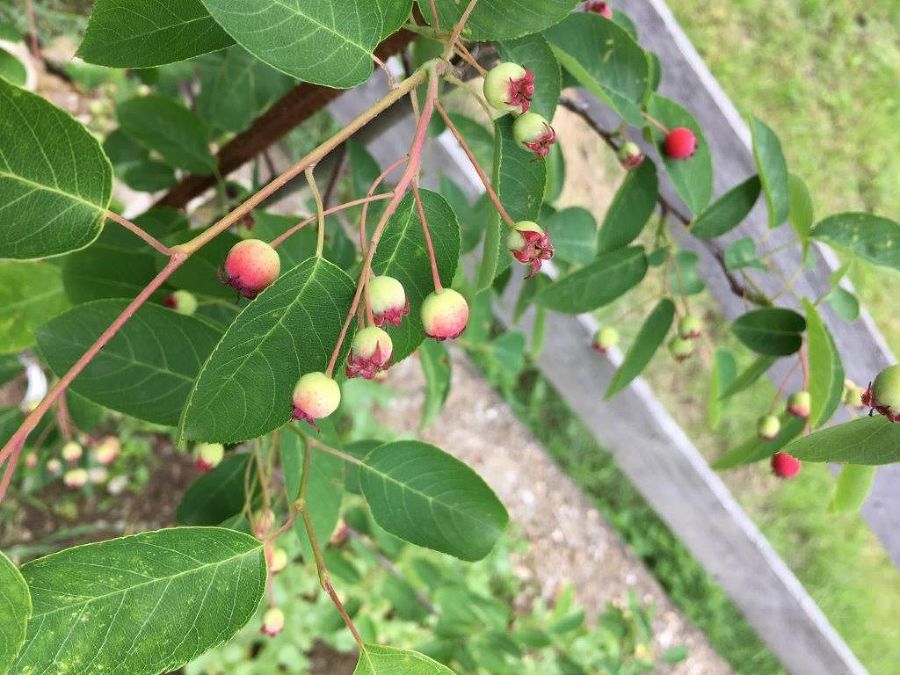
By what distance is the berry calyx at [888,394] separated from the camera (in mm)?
575

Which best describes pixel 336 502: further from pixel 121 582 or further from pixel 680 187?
pixel 680 187

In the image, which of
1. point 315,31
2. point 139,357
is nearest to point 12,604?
point 139,357

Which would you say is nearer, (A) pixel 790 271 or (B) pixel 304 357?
(B) pixel 304 357

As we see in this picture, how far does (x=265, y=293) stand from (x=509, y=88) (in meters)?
0.27

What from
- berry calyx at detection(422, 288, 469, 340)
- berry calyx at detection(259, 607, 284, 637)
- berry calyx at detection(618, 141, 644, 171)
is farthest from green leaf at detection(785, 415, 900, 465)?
berry calyx at detection(259, 607, 284, 637)

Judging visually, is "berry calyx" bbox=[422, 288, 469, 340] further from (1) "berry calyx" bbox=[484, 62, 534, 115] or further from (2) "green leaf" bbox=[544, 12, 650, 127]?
(2) "green leaf" bbox=[544, 12, 650, 127]

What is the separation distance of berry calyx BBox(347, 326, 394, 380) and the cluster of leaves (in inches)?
0.7

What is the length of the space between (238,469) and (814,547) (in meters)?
2.77

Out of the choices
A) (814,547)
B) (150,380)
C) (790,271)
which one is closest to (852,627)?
(814,547)

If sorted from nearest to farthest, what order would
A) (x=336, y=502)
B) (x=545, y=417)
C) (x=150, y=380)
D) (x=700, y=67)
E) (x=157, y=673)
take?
(x=157, y=673), (x=150, y=380), (x=336, y=502), (x=700, y=67), (x=545, y=417)

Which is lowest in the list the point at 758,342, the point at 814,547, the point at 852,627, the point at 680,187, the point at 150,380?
the point at 852,627

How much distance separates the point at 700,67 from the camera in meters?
1.44

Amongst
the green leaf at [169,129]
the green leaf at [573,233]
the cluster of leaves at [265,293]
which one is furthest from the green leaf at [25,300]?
the green leaf at [573,233]

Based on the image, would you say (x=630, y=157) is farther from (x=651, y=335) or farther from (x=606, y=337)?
(x=606, y=337)
